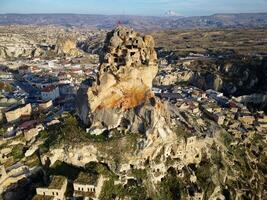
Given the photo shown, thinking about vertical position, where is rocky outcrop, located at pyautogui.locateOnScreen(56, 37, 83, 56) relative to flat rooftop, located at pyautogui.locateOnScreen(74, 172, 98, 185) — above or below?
below

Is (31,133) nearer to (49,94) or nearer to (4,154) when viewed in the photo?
(4,154)

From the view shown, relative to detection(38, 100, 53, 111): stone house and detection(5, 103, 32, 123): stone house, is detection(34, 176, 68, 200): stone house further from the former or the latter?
detection(38, 100, 53, 111): stone house

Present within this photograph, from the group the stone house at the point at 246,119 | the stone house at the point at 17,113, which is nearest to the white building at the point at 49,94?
the stone house at the point at 17,113

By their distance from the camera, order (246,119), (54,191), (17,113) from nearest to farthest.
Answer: (54,191) → (17,113) → (246,119)

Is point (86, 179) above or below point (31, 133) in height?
below

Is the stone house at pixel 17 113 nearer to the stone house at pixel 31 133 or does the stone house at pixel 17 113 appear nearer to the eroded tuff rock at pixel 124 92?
the stone house at pixel 31 133

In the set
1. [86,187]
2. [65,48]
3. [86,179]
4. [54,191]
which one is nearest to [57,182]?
[54,191]

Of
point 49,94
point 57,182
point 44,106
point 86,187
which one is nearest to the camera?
point 86,187

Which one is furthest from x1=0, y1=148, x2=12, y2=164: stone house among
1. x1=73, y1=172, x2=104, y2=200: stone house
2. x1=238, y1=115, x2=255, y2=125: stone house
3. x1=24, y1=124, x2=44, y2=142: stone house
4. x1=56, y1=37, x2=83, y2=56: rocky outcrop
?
x1=56, y1=37, x2=83, y2=56: rocky outcrop

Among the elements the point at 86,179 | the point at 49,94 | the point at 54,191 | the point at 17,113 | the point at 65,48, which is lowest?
the point at 65,48
